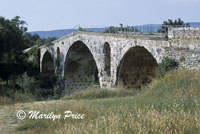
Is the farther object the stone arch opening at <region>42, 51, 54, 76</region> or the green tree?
the stone arch opening at <region>42, 51, 54, 76</region>

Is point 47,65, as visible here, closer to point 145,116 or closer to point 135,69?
point 135,69

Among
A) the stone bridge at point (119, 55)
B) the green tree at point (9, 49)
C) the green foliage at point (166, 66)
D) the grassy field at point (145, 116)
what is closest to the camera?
the grassy field at point (145, 116)

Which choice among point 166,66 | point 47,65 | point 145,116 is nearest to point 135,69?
point 166,66

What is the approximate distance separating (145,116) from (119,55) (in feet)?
43.6

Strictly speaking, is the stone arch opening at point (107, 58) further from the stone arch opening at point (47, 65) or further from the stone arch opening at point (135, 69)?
the stone arch opening at point (47, 65)

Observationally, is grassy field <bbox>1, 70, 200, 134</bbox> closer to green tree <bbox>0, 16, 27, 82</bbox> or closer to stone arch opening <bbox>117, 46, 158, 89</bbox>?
stone arch opening <bbox>117, 46, 158, 89</bbox>

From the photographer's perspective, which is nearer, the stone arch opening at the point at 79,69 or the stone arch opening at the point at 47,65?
the stone arch opening at the point at 79,69

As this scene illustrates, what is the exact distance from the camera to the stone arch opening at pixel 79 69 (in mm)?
26922

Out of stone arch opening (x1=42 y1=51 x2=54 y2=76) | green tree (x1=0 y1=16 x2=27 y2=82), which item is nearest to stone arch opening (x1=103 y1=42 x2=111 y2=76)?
green tree (x1=0 y1=16 x2=27 y2=82)

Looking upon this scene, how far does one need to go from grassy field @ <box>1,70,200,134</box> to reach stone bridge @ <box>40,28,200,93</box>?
162 cm

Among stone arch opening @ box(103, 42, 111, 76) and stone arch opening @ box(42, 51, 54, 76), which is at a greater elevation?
stone arch opening @ box(103, 42, 111, 76)

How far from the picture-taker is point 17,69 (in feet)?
88.3

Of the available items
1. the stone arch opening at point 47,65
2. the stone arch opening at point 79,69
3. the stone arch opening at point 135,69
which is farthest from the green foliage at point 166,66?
the stone arch opening at point 47,65

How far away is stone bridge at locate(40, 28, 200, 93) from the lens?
488 inches
